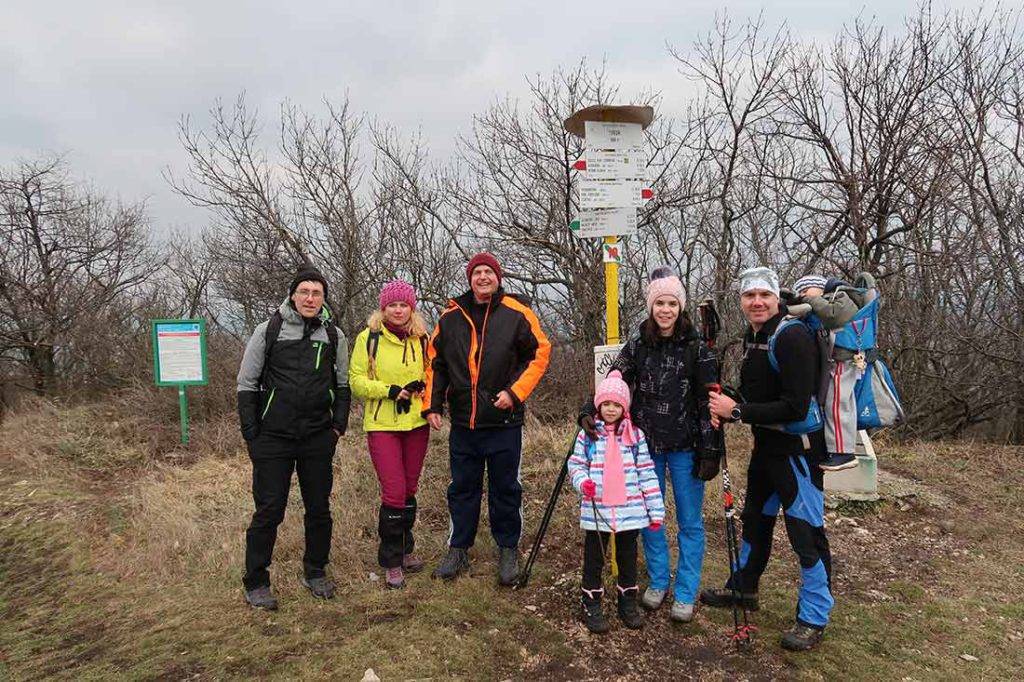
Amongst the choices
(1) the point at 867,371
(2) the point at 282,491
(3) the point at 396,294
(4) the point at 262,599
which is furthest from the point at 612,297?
(4) the point at 262,599

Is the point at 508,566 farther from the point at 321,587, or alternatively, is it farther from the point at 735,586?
the point at 735,586

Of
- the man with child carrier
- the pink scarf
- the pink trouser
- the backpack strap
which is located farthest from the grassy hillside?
the backpack strap

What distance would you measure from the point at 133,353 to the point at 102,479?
5.46 meters

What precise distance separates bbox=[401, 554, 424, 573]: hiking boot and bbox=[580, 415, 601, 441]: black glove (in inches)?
67.8

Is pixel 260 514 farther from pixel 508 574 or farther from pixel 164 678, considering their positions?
pixel 508 574

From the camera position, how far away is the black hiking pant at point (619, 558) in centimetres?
363

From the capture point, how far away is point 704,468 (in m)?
3.53

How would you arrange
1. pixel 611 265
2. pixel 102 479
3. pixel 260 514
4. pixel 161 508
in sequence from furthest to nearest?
pixel 102 479
pixel 161 508
pixel 611 265
pixel 260 514

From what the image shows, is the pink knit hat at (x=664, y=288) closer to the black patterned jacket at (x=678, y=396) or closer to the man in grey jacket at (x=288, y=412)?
the black patterned jacket at (x=678, y=396)

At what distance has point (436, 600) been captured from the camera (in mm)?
3973

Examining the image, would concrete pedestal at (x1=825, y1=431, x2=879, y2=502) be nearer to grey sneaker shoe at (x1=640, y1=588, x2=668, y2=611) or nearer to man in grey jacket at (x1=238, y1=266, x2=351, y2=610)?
grey sneaker shoe at (x1=640, y1=588, x2=668, y2=611)

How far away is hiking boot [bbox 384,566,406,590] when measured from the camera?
164 inches

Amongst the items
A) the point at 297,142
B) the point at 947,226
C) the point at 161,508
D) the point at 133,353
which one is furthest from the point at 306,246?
the point at 947,226

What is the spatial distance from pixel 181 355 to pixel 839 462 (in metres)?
8.47
